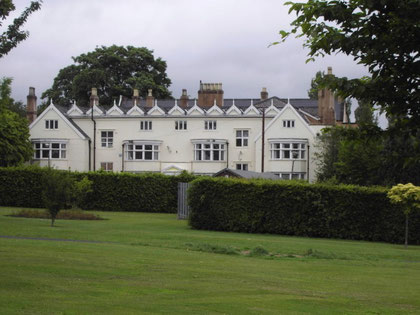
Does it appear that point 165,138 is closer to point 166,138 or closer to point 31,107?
point 166,138

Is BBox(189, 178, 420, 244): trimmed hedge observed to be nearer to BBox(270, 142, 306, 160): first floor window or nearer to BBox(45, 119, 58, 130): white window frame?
BBox(270, 142, 306, 160): first floor window

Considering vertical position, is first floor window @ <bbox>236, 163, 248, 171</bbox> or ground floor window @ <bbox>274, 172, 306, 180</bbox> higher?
first floor window @ <bbox>236, 163, 248, 171</bbox>

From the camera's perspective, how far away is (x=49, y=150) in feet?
249

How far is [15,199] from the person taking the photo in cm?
5522

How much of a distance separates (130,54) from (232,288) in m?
88.4

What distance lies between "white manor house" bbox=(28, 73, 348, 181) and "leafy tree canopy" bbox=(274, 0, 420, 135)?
62.9 m

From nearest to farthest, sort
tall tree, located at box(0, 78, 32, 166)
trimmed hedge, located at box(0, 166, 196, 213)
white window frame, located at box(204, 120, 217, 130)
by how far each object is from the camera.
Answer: trimmed hedge, located at box(0, 166, 196, 213), tall tree, located at box(0, 78, 32, 166), white window frame, located at box(204, 120, 217, 130)

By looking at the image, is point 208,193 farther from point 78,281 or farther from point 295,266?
point 78,281

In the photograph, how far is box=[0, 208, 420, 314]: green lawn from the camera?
10664 millimetres

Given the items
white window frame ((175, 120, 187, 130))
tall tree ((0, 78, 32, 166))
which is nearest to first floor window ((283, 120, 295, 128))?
white window frame ((175, 120, 187, 130))

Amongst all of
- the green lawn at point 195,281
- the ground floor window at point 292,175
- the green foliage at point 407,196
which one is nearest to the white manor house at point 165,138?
the ground floor window at point 292,175

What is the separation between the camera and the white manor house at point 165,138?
73688 millimetres

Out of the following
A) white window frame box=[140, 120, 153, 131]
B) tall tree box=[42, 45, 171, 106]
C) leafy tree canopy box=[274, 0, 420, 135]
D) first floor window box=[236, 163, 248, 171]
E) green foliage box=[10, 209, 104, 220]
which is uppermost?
tall tree box=[42, 45, 171, 106]

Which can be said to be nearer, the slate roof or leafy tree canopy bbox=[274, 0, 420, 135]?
leafy tree canopy bbox=[274, 0, 420, 135]
